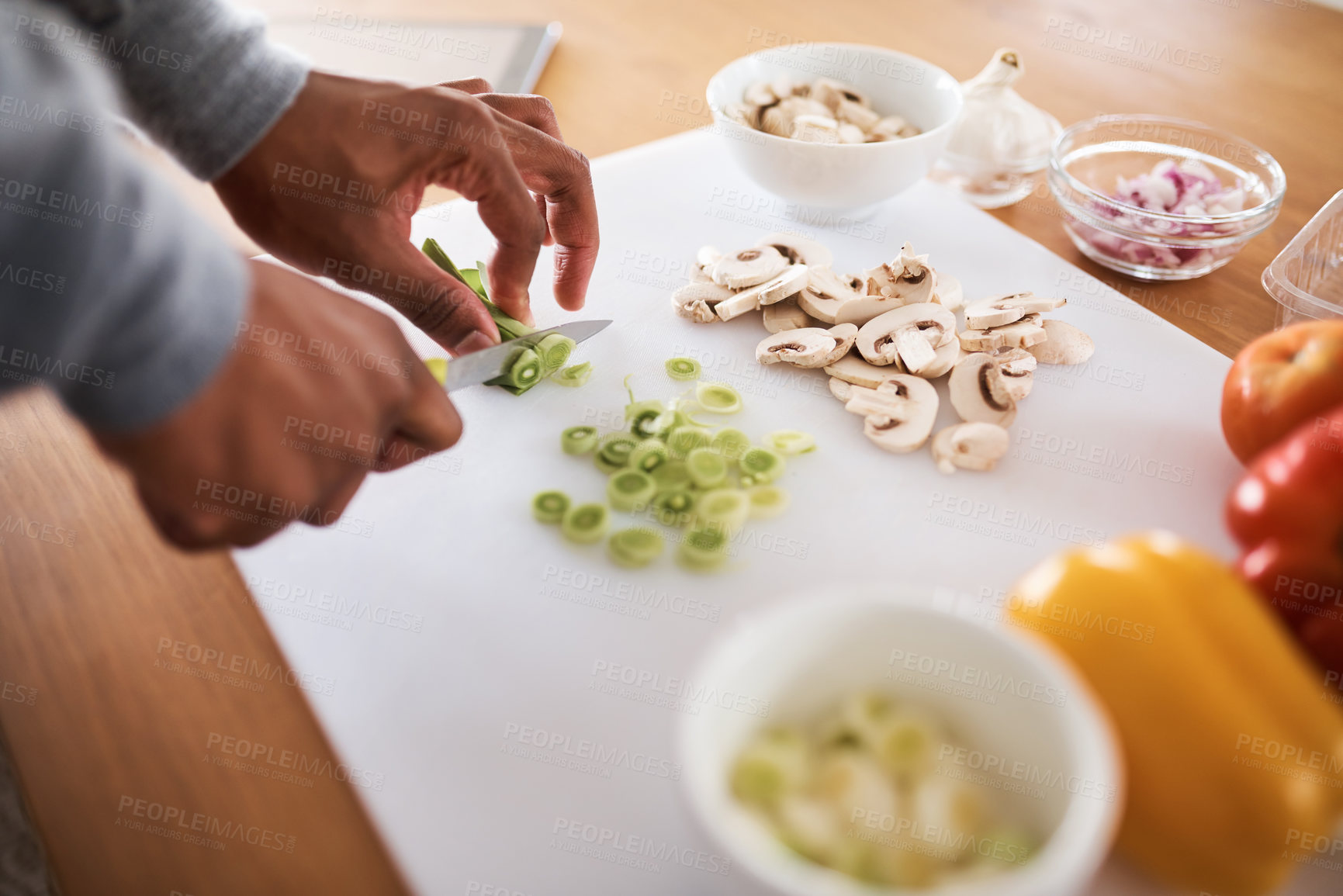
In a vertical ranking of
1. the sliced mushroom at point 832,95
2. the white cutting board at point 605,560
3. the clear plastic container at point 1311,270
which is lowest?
the white cutting board at point 605,560

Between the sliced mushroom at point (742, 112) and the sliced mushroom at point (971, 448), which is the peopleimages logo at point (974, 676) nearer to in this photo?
the sliced mushroom at point (971, 448)

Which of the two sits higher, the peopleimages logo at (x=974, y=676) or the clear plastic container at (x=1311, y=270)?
the clear plastic container at (x=1311, y=270)

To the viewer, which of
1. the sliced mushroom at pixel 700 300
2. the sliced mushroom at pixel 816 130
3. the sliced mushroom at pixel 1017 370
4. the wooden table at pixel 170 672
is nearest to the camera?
the wooden table at pixel 170 672

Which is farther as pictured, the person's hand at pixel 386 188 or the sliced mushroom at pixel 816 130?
the sliced mushroom at pixel 816 130

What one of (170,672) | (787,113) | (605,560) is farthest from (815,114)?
(170,672)

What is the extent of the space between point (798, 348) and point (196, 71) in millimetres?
648

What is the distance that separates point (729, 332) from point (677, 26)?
1.02 m

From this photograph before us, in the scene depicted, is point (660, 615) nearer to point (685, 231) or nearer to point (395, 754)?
point (395, 754)

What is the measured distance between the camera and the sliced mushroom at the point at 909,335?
39.6 inches

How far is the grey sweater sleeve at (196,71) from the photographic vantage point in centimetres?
76

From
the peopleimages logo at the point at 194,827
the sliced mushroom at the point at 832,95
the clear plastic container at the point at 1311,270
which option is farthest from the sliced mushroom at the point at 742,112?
the peopleimages logo at the point at 194,827

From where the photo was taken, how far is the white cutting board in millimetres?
691

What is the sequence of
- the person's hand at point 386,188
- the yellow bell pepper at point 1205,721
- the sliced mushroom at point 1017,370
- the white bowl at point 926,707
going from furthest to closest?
the sliced mushroom at point 1017,370 → the person's hand at point 386,188 → the yellow bell pepper at point 1205,721 → the white bowl at point 926,707

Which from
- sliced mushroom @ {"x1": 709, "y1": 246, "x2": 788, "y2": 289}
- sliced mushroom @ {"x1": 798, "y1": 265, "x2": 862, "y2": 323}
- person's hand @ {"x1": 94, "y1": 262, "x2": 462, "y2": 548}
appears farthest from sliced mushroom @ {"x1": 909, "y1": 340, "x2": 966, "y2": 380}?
person's hand @ {"x1": 94, "y1": 262, "x2": 462, "y2": 548}
